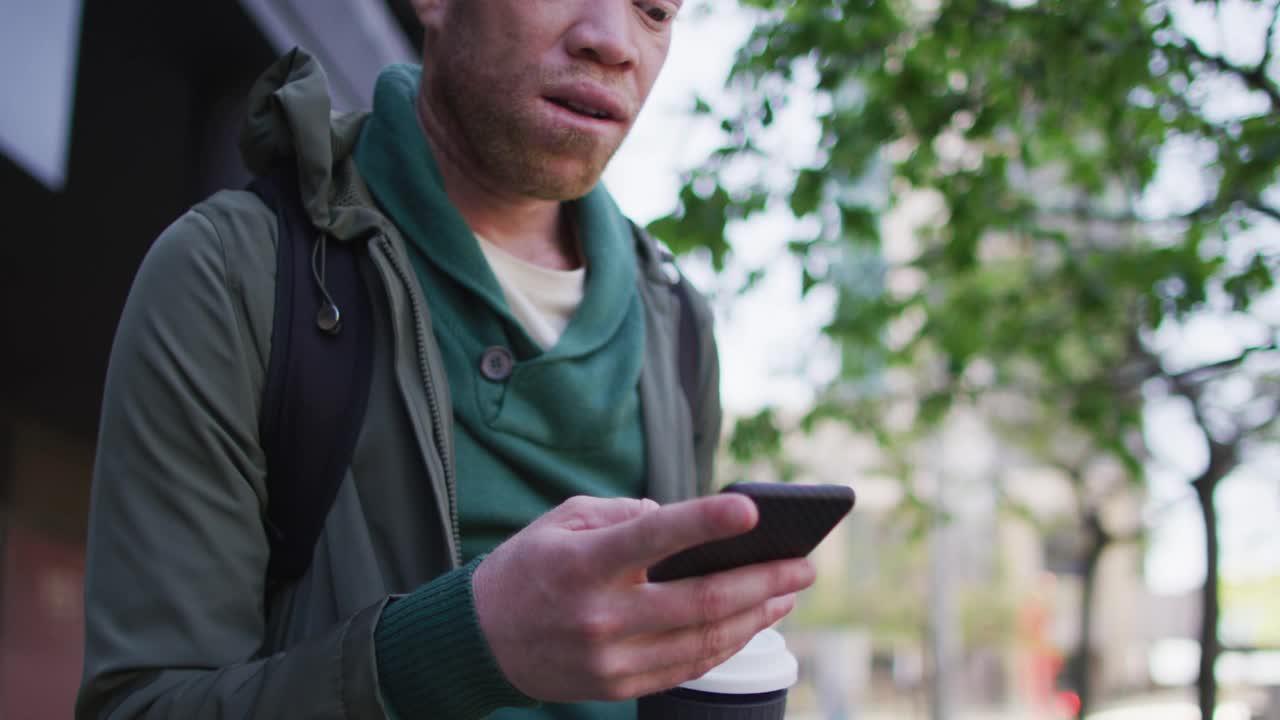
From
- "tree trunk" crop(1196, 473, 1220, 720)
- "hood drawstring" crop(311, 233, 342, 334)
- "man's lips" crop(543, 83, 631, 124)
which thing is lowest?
"tree trunk" crop(1196, 473, 1220, 720)

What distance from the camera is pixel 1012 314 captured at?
732 centimetres

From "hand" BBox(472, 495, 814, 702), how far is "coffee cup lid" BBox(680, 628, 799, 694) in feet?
0.68

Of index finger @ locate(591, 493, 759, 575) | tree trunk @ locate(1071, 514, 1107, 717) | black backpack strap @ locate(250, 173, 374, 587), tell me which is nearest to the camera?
index finger @ locate(591, 493, 759, 575)

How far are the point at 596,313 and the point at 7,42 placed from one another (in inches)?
84.7

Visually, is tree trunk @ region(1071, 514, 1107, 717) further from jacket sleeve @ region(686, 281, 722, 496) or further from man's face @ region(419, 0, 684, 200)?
man's face @ region(419, 0, 684, 200)

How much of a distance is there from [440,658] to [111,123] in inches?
181

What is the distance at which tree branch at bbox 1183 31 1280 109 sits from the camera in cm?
372

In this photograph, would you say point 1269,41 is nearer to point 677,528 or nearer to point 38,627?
point 677,528

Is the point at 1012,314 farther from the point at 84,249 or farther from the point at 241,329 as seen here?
the point at 241,329

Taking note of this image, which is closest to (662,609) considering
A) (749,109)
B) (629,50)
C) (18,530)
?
(629,50)

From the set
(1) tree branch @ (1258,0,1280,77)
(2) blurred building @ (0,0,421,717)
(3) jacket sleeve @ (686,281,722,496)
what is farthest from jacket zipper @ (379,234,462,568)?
(1) tree branch @ (1258,0,1280,77)

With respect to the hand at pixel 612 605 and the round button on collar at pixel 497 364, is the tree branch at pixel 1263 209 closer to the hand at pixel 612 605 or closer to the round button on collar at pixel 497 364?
the round button on collar at pixel 497 364

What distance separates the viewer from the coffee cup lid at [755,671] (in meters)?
1.28

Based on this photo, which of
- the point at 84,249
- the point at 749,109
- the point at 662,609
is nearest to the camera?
the point at 662,609
